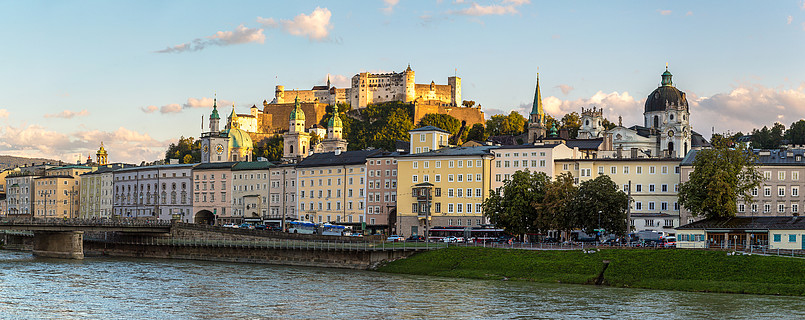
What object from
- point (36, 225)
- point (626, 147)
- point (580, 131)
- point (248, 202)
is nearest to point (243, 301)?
point (36, 225)

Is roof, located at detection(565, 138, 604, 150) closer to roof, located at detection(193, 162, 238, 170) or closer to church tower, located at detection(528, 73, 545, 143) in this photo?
church tower, located at detection(528, 73, 545, 143)


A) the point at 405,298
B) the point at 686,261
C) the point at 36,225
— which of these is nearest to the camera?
the point at 405,298

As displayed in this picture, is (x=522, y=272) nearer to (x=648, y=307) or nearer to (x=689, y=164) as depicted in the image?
(x=648, y=307)

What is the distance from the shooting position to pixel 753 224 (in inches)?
3051

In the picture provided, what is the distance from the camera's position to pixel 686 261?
6919 centimetres

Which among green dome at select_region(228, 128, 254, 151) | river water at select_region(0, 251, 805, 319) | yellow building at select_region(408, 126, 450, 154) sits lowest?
river water at select_region(0, 251, 805, 319)

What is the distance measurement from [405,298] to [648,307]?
1414 cm

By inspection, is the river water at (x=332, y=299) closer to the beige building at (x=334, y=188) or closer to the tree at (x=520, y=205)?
the tree at (x=520, y=205)

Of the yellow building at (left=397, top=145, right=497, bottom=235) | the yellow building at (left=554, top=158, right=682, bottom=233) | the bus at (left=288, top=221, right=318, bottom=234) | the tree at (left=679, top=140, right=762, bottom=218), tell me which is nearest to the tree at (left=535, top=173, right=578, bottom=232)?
the tree at (left=679, top=140, right=762, bottom=218)

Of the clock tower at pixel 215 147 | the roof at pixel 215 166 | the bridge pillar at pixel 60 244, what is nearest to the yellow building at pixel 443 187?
the bridge pillar at pixel 60 244

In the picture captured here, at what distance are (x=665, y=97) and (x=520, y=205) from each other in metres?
76.9

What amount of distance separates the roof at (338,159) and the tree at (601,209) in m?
45.4

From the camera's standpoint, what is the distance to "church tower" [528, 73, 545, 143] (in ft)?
564

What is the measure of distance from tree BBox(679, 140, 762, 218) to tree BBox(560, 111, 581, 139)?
285 ft
